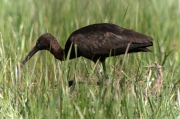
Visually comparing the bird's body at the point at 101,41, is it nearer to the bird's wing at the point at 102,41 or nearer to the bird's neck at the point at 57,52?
the bird's wing at the point at 102,41

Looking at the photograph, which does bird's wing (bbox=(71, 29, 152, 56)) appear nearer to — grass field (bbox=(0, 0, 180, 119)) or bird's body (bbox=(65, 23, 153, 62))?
bird's body (bbox=(65, 23, 153, 62))

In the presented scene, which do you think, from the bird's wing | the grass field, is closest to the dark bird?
the bird's wing

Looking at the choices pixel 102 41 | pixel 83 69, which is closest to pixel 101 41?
pixel 102 41

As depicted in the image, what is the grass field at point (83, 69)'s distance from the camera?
388 cm

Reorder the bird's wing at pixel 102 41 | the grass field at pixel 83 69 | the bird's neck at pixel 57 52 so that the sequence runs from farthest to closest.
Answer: the bird's neck at pixel 57 52, the bird's wing at pixel 102 41, the grass field at pixel 83 69

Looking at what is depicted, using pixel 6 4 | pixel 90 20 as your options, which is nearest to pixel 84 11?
pixel 90 20

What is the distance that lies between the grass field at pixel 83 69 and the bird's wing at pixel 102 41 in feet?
0.55

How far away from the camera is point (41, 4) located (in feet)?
25.3

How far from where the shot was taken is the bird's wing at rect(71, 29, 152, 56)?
5457 mm

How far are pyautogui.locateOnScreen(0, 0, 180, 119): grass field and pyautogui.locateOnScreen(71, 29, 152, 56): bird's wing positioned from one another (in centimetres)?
17

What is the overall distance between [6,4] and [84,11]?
46.0 inches

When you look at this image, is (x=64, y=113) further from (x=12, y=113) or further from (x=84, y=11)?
(x=84, y=11)

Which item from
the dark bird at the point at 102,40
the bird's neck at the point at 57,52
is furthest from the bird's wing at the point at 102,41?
the bird's neck at the point at 57,52

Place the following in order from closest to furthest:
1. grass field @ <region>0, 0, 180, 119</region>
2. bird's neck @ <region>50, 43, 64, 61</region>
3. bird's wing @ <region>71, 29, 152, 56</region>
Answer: grass field @ <region>0, 0, 180, 119</region> → bird's wing @ <region>71, 29, 152, 56</region> → bird's neck @ <region>50, 43, 64, 61</region>
